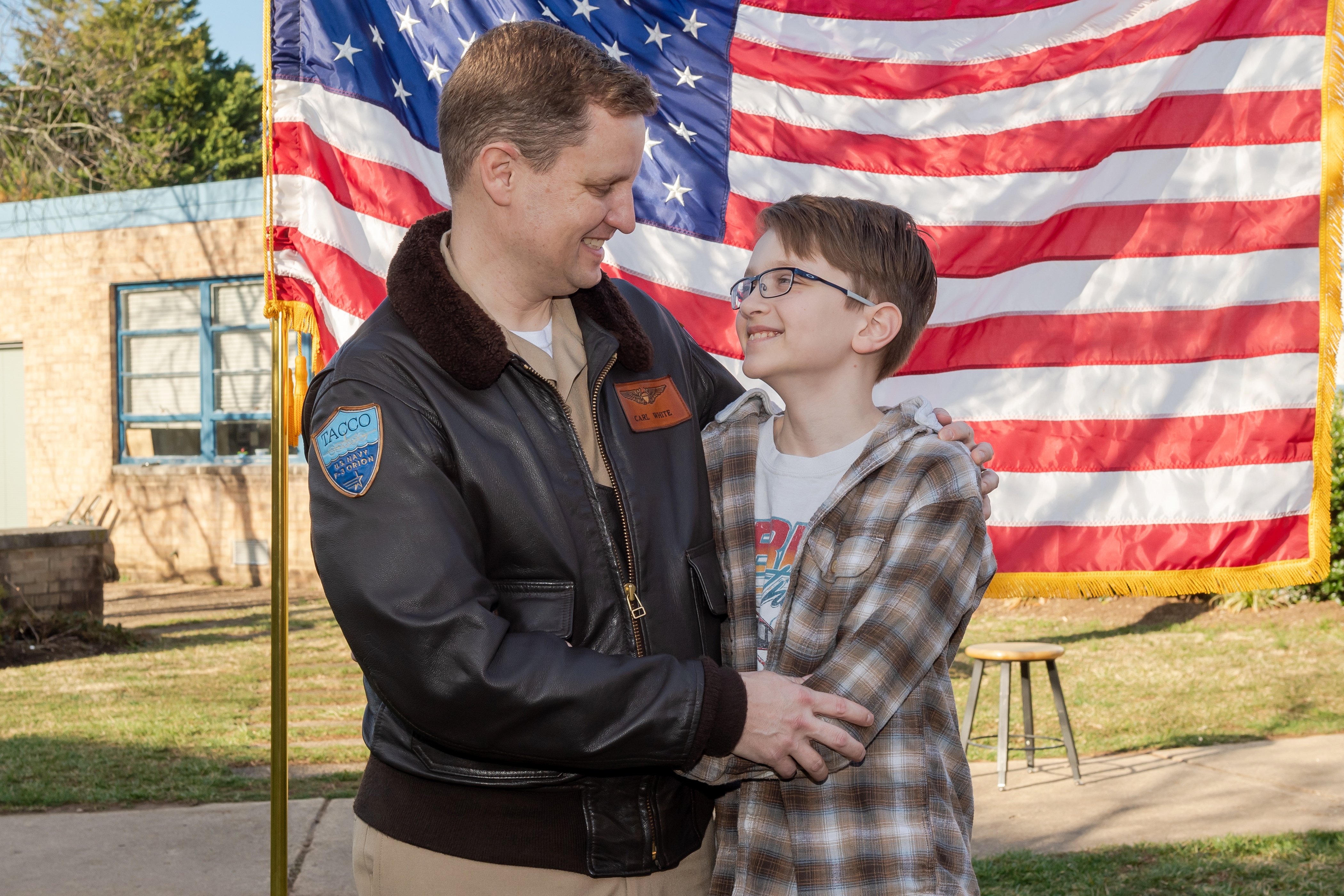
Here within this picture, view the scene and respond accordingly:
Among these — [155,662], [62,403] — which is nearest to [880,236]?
[155,662]

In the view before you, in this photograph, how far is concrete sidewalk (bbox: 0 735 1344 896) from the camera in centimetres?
495

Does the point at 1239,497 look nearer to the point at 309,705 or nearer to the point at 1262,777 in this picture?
the point at 1262,777

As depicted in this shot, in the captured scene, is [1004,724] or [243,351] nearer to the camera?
[1004,724]

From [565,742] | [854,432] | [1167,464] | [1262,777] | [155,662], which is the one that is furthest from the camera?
[155,662]

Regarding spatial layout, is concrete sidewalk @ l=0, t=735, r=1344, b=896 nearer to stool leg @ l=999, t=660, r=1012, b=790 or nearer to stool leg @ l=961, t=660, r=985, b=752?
stool leg @ l=999, t=660, r=1012, b=790

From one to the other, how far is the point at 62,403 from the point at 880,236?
56.4 feet

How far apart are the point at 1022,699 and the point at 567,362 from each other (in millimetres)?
5736

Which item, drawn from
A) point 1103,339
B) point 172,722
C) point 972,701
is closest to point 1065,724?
point 972,701

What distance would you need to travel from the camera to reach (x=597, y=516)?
7.04 feet

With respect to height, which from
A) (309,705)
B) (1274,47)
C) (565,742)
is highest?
(1274,47)

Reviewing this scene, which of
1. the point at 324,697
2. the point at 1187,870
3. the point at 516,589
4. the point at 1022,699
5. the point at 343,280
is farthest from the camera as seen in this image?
the point at 324,697

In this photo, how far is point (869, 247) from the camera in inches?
97.7

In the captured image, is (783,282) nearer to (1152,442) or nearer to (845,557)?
(845,557)

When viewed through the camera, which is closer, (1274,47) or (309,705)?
(1274,47)
